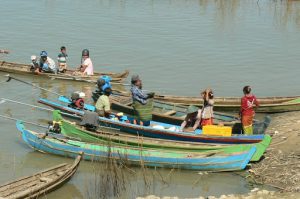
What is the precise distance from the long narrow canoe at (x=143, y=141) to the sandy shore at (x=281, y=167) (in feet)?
1.13

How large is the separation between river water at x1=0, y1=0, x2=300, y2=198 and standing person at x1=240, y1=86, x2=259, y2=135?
155 cm

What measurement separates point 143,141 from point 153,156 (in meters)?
0.58

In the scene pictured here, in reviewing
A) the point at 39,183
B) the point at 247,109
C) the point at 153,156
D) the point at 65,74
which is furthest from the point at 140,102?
the point at 65,74

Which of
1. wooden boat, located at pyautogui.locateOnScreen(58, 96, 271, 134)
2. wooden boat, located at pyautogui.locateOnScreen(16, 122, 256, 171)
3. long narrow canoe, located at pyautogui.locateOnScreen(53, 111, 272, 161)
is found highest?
wooden boat, located at pyautogui.locateOnScreen(58, 96, 271, 134)

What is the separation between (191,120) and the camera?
13.1 metres

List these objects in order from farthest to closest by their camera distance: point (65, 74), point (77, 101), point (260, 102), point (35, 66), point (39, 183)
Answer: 1. point (35, 66)
2. point (65, 74)
3. point (260, 102)
4. point (77, 101)
5. point (39, 183)

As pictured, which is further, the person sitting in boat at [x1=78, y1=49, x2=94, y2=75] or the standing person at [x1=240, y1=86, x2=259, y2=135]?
the person sitting in boat at [x1=78, y1=49, x2=94, y2=75]

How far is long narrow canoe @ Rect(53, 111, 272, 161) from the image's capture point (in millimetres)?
11601

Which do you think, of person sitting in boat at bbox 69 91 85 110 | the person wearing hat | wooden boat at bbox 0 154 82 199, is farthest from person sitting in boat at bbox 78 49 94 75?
wooden boat at bbox 0 154 82 199

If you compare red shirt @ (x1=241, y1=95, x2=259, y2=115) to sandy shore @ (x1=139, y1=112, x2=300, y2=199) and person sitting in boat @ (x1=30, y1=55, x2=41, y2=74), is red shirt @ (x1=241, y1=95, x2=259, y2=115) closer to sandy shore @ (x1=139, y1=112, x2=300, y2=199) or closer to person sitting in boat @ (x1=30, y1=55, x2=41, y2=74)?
sandy shore @ (x1=139, y1=112, x2=300, y2=199)

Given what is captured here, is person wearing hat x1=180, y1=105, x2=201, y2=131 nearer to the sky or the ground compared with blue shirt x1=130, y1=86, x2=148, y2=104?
nearer to the ground

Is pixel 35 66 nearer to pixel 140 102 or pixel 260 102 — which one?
pixel 140 102

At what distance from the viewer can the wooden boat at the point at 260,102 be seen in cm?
1517

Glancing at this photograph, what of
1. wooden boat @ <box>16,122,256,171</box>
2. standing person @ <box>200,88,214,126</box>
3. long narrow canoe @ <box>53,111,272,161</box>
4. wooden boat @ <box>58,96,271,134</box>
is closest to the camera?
wooden boat @ <box>16,122,256,171</box>
